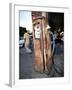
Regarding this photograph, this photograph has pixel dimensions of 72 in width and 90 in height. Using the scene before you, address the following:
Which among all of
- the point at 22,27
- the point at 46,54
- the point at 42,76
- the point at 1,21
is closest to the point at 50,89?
the point at 42,76

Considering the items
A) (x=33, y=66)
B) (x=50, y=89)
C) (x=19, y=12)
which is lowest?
(x=50, y=89)

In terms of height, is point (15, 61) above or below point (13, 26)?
below

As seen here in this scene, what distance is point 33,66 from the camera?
1788 mm

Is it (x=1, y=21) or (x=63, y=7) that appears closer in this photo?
(x=1, y=21)

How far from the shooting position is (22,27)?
69.2 inches

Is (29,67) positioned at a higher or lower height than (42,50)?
lower

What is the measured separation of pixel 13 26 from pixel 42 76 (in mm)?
415

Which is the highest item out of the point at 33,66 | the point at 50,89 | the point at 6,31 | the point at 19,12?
the point at 19,12

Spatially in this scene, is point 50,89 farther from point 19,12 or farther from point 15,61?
point 19,12

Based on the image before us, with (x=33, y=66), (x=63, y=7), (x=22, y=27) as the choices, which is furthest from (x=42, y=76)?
(x=63, y=7)

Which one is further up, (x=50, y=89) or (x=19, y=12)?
(x=19, y=12)

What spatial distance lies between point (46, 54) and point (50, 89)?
251mm

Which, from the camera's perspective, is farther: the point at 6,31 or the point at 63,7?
the point at 63,7
